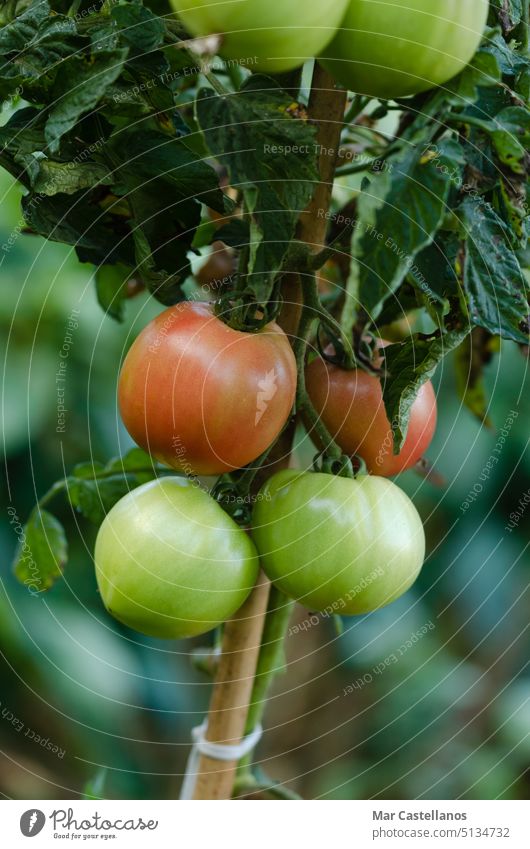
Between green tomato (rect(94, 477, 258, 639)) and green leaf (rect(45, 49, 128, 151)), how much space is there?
137mm

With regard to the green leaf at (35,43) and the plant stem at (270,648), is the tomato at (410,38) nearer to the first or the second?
the green leaf at (35,43)

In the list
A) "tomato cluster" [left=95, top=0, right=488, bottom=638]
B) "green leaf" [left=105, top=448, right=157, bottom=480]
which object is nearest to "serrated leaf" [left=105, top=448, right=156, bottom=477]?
"green leaf" [left=105, top=448, right=157, bottom=480]

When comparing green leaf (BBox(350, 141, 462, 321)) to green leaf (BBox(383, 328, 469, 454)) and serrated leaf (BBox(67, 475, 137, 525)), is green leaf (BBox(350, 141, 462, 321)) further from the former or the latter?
serrated leaf (BBox(67, 475, 137, 525))

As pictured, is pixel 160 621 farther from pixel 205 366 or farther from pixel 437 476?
pixel 437 476

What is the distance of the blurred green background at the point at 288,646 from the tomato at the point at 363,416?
0.99 feet

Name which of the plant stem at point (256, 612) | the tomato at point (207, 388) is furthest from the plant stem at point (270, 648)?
the tomato at point (207, 388)

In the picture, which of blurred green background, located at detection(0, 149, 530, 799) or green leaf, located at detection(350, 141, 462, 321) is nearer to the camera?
green leaf, located at detection(350, 141, 462, 321)

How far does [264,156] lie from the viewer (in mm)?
278

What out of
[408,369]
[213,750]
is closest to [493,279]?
[408,369]

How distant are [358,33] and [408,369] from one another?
112mm

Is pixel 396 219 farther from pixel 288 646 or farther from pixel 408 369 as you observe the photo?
pixel 288 646

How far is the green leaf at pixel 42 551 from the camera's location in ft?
1.51

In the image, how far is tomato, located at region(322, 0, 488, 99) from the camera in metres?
0.25
